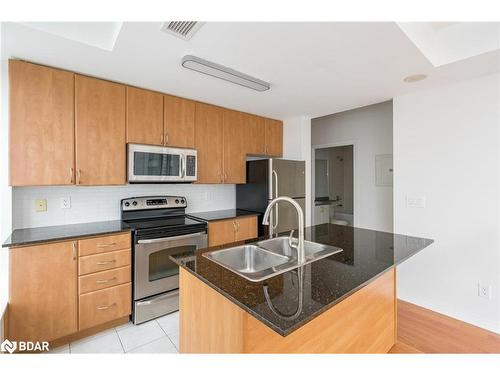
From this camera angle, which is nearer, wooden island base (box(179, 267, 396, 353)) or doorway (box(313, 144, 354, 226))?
wooden island base (box(179, 267, 396, 353))

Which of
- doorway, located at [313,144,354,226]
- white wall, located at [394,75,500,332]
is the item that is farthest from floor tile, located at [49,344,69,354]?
doorway, located at [313,144,354,226]

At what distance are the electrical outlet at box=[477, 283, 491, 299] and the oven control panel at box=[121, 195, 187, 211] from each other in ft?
10.2

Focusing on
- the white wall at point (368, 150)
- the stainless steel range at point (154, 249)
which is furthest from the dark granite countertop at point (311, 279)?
the white wall at point (368, 150)

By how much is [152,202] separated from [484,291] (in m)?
3.39

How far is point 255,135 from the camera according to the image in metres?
3.52

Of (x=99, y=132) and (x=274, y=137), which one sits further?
(x=274, y=137)

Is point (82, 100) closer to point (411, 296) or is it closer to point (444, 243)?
point (444, 243)

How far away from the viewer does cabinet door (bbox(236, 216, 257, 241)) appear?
3.02 m

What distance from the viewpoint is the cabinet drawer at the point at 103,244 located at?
6.66ft

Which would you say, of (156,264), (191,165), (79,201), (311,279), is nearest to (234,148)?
(191,165)

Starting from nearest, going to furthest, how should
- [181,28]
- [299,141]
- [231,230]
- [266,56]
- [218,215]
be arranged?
[181,28] → [266,56] → [231,230] → [218,215] → [299,141]

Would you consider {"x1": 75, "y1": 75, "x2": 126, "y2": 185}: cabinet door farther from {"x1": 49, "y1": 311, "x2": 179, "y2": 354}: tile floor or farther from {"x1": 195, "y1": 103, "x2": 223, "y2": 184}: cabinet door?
{"x1": 49, "y1": 311, "x2": 179, "y2": 354}: tile floor

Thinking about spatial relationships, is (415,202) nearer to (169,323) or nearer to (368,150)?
(368,150)
